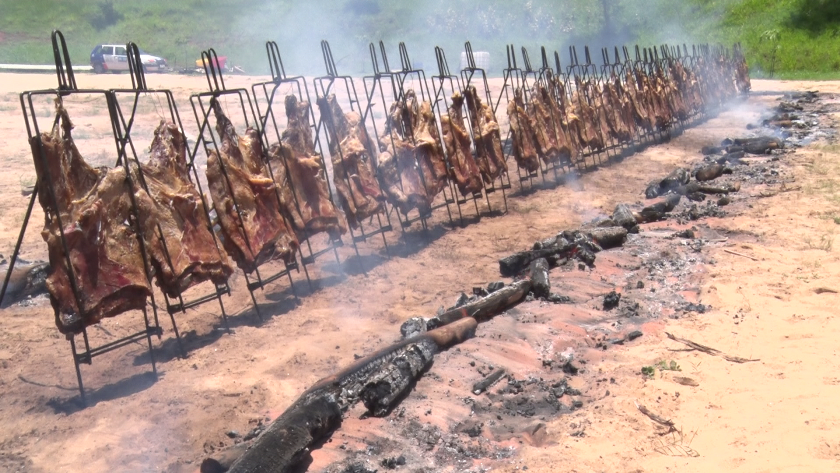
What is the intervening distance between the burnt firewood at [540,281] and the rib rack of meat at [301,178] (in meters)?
2.60

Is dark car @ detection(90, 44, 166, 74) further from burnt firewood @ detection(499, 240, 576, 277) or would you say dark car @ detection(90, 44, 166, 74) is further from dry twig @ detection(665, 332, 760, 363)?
dry twig @ detection(665, 332, 760, 363)

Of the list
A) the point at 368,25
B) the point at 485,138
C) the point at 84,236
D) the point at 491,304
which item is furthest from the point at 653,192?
the point at 368,25

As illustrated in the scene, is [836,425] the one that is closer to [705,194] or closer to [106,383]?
[106,383]

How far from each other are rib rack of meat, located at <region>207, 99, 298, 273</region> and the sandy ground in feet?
2.51

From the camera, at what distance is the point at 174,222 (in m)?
6.80

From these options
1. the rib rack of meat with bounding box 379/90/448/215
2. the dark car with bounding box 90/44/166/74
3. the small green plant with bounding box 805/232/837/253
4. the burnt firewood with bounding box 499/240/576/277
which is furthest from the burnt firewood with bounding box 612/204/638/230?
the dark car with bounding box 90/44/166/74

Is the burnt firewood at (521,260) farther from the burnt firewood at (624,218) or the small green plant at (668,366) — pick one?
the small green plant at (668,366)

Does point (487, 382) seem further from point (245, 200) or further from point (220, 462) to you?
point (245, 200)

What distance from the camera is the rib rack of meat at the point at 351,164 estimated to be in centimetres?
914

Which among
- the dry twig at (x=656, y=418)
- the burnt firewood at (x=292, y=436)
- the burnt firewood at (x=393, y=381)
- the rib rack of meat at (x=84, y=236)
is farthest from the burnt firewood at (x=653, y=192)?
the rib rack of meat at (x=84, y=236)

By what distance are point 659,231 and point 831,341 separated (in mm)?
4062

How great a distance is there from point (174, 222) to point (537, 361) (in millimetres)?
3793

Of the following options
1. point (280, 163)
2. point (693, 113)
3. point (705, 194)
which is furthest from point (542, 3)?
point (280, 163)

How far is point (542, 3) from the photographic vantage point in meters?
50.0
